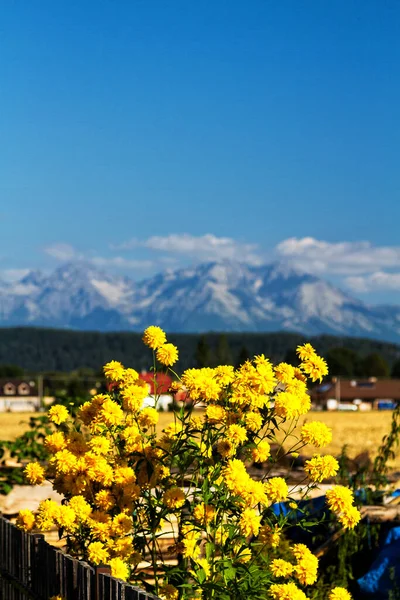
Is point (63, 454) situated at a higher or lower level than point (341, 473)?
higher

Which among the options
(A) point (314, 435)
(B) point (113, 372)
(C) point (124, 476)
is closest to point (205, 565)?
(C) point (124, 476)

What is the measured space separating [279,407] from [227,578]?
35.0 inches

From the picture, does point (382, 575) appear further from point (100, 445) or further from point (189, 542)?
point (100, 445)

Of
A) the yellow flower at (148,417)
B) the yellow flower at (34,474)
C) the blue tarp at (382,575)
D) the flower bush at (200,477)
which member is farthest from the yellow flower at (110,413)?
the blue tarp at (382,575)

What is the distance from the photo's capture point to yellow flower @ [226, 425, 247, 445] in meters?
4.53

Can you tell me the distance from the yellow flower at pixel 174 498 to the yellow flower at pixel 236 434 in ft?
1.42

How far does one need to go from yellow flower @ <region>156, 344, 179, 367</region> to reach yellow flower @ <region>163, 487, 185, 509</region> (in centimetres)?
68

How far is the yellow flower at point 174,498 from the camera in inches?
185

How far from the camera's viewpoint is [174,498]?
185 inches

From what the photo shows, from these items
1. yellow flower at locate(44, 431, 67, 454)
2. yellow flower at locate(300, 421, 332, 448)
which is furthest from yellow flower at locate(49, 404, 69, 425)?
yellow flower at locate(300, 421, 332, 448)

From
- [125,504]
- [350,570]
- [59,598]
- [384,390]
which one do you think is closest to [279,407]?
[125,504]

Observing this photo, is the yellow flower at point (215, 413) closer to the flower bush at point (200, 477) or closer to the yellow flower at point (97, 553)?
the flower bush at point (200, 477)

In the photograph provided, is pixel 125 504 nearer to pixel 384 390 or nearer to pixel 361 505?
pixel 361 505

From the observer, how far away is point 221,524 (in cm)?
475
